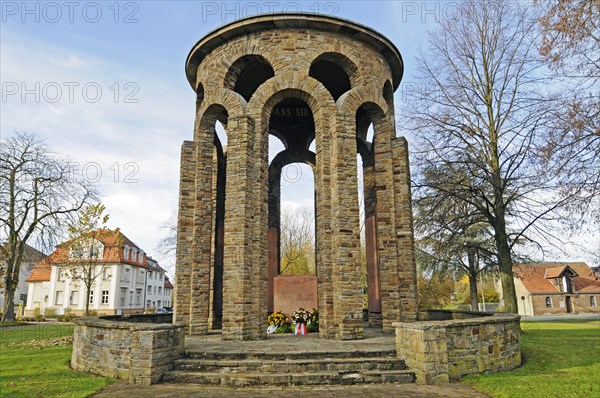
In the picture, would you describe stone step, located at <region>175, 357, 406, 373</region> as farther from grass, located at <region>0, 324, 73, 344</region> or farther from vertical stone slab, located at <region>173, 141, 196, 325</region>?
grass, located at <region>0, 324, 73, 344</region>

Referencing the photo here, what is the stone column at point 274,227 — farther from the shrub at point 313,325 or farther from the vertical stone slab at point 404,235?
Answer: the vertical stone slab at point 404,235

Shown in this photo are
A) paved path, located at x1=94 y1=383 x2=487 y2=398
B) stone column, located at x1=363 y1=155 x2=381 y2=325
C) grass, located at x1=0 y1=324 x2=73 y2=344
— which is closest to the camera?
paved path, located at x1=94 y1=383 x2=487 y2=398

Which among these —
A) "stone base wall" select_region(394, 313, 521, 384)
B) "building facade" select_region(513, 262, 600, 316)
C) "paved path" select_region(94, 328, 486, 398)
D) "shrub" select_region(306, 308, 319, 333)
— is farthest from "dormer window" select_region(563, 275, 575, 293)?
"paved path" select_region(94, 328, 486, 398)

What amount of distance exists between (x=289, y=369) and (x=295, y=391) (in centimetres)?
63

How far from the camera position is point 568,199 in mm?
9703

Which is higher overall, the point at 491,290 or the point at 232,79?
the point at 232,79

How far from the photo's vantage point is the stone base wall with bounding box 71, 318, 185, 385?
6.48 meters

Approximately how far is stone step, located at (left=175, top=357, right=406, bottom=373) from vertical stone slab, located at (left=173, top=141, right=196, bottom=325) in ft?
13.5

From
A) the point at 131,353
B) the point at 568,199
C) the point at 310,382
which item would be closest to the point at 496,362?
the point at 310,382

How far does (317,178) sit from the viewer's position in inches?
412

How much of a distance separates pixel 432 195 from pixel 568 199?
5.30 m

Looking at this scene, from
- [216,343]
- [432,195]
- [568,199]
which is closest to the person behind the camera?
[216,343]

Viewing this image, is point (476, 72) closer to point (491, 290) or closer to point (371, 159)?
point (371, 159)

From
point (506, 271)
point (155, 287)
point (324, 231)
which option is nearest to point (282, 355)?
point (324, 231)
